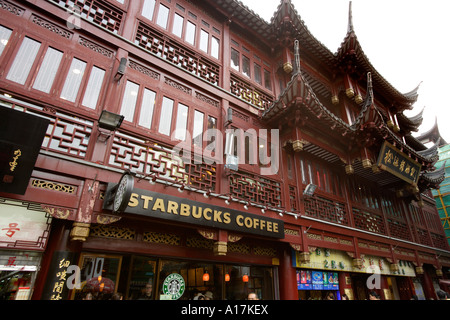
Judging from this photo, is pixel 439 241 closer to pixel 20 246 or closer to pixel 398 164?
pixel 398 164

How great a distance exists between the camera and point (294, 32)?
35.3ft

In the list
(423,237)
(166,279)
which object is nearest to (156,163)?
(166,279)

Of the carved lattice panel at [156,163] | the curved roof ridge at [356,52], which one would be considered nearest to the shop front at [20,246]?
the carved lattice panel at [156,163]

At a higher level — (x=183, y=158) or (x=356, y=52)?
(x=356, y=52)

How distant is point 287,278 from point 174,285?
370cm

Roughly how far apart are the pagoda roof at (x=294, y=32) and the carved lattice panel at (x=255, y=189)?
6.29 meters

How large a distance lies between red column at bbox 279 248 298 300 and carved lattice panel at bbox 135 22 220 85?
6.20m

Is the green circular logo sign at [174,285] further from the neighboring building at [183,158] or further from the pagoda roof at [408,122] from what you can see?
the pagoda roof at [408,122]

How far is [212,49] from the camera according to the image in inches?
371

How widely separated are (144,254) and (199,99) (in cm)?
470

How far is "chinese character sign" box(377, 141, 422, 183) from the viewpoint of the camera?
1141 centimetres

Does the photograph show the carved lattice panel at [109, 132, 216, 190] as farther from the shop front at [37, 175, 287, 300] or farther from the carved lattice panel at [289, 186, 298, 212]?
the carved lattice panel at [289, 186, 298, 212]

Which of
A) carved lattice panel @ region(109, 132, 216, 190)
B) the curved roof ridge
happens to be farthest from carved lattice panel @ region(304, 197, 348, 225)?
the curved roof ridge
